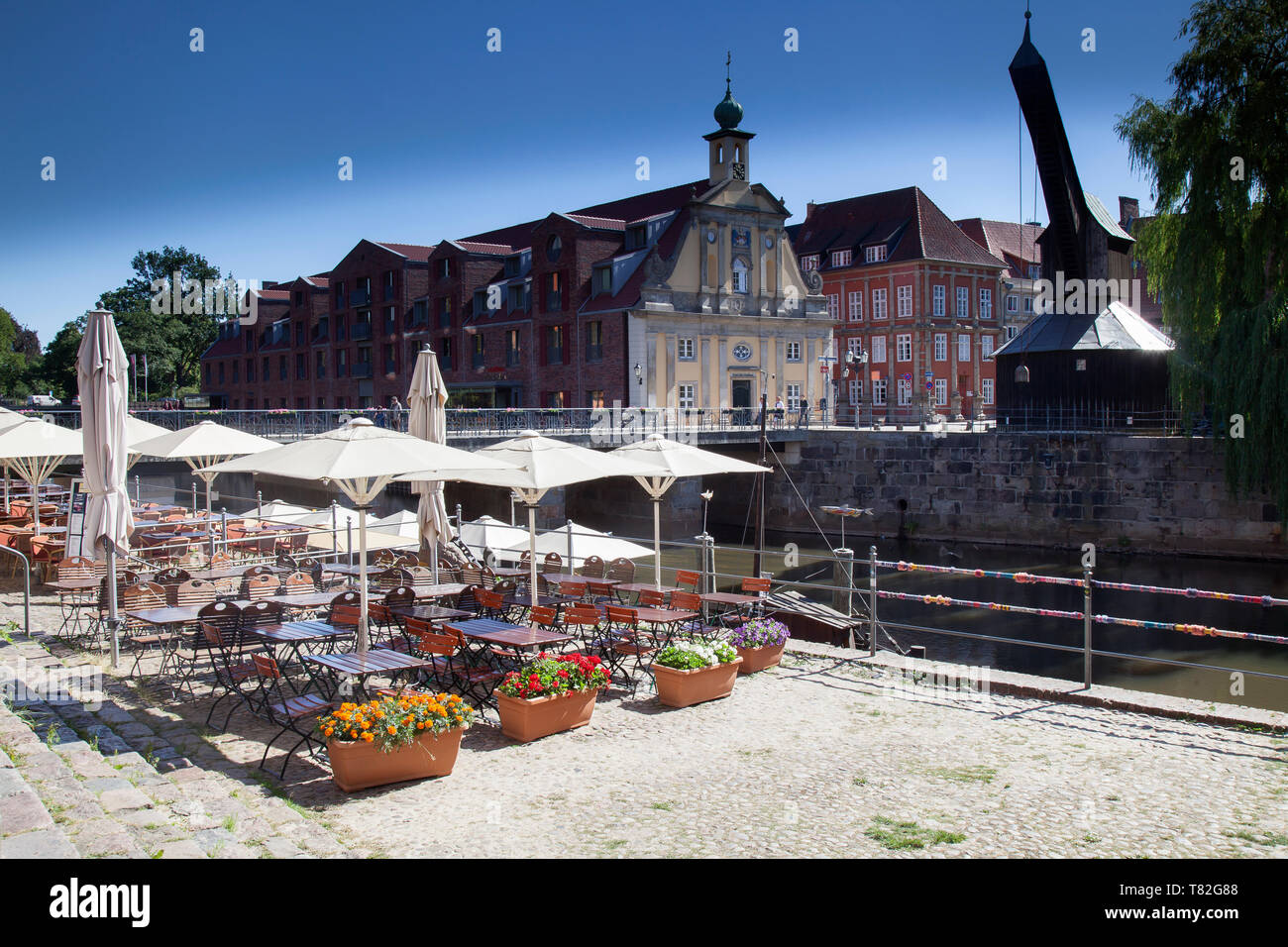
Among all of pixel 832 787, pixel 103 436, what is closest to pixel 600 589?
pixel 832 787

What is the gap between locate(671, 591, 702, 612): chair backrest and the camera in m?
11.2

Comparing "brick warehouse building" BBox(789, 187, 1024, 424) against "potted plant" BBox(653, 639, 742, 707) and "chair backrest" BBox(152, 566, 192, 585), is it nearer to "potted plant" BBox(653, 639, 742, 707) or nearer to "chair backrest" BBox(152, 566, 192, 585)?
"chair backrest" BBox(152, 566, 192, 585)

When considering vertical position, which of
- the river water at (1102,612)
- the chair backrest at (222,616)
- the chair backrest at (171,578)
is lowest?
the river water at (1102,612)

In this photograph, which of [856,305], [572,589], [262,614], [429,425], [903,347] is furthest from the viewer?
[856,305]

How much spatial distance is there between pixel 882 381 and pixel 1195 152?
3561cm

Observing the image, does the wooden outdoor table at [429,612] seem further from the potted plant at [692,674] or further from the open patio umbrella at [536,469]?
the potted plant at [692,674]

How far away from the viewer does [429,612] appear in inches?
425

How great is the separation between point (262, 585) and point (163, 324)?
236 feet

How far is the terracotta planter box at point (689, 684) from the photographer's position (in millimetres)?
9391

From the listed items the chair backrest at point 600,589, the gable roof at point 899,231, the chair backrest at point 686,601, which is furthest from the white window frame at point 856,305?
the chair backrest at point 686,601

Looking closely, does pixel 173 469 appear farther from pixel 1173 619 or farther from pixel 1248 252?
pixel 1248 252

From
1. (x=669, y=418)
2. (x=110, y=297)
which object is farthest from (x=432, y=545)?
(x=110, y=297)

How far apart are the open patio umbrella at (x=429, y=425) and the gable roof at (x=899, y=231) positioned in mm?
48915

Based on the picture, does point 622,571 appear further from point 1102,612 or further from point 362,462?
point 1102,612
